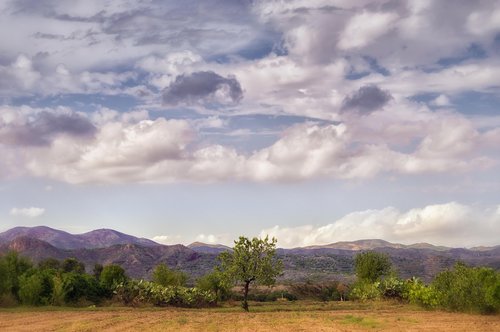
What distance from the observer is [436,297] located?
49.2m

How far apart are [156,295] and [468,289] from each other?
103 ft

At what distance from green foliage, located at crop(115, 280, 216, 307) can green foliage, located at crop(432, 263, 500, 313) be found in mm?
25412

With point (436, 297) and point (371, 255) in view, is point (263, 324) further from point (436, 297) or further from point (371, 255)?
point (371, 255)

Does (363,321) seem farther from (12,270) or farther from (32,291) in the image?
(12,270)

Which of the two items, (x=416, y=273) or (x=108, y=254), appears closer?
(x=416, y=273)

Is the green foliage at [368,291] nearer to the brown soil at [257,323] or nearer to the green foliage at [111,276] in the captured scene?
the brown soil at [257,323]

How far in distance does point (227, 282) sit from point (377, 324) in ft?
62.5

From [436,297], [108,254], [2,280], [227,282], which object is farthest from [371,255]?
[108,254]

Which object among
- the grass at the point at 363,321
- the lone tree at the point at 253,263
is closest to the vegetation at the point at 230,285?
the lone tree at the point at 253,263

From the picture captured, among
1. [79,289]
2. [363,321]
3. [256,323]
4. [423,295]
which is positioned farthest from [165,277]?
[363,321]

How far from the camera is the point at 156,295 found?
190 ft

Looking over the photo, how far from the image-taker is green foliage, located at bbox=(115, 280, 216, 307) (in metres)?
58.1

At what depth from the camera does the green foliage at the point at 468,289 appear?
4231 centimetres

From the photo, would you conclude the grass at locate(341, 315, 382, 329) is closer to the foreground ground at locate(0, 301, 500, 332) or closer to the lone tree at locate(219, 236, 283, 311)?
the foreground ground at locate(0, 301, 500, 332)
